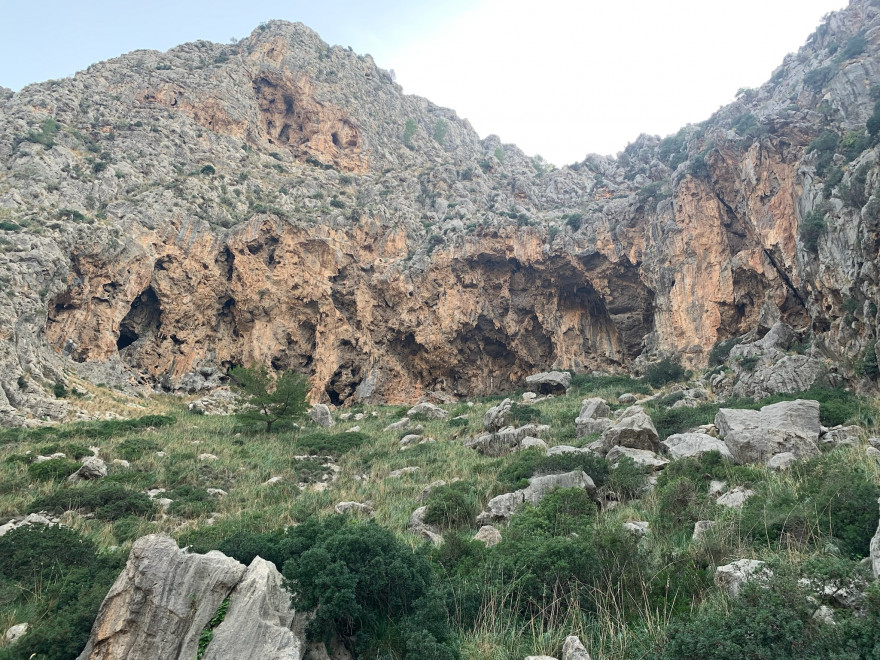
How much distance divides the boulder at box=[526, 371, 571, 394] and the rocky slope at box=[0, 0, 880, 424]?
405 cm

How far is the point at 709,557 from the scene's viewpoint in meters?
4.64

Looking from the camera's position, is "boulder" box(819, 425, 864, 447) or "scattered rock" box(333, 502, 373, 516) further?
"scattered rock" box(333, 502, 373, 516)

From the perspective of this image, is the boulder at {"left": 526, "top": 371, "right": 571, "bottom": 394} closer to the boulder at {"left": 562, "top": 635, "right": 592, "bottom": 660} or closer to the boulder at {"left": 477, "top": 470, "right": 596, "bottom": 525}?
the boulder at {"left": 477, "top": 470, "right": 596, "bottom": 525}

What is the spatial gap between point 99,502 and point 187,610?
6350mm

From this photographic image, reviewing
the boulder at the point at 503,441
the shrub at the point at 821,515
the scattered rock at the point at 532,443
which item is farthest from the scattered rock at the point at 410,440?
the shrub at the point at 821,515

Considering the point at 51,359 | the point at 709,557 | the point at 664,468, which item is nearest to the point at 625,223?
the point at 664,468

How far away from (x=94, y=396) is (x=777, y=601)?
23788 millimetres

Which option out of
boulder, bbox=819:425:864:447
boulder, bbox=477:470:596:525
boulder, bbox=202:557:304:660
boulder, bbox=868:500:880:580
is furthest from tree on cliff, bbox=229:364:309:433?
boulder, bbox=868:500:880:580

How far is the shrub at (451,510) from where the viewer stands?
7906 mm

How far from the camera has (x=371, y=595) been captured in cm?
431

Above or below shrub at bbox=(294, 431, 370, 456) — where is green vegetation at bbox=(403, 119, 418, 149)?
above

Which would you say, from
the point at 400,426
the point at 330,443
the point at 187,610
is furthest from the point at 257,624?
the point at 400,426

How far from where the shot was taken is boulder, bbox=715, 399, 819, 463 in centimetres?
849

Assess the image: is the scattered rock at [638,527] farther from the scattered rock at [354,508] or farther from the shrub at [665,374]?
the shrub at [665,374]
